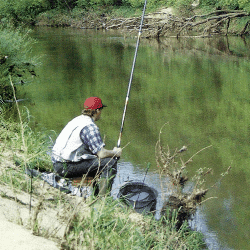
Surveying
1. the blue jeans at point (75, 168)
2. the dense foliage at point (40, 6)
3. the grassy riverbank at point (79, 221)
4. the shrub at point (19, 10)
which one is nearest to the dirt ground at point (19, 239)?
the grassy riverbank at point (79, 221)

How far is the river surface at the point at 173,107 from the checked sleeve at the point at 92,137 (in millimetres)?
598

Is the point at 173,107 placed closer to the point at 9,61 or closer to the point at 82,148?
the point at 9,61

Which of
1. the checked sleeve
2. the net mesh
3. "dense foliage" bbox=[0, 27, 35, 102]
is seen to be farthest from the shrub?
the net mesh

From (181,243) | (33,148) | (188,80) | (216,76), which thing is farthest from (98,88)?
(181,243)

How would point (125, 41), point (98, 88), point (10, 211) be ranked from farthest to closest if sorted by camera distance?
point (125, 41)
point (98, 88)
point (10, 211)

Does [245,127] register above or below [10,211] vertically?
below

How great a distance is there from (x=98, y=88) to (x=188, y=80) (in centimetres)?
265

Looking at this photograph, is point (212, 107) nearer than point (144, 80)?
Yes

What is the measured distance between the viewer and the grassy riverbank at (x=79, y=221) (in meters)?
2.56

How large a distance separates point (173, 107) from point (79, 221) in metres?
6.28

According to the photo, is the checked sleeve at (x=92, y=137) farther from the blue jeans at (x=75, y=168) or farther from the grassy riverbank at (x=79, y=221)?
the grassy riverbank at (x=79, y=221)

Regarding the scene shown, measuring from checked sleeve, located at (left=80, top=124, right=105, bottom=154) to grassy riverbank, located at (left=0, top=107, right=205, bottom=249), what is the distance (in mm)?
561

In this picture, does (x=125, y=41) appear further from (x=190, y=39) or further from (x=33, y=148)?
(x=33, y=148)

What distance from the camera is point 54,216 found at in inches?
120
